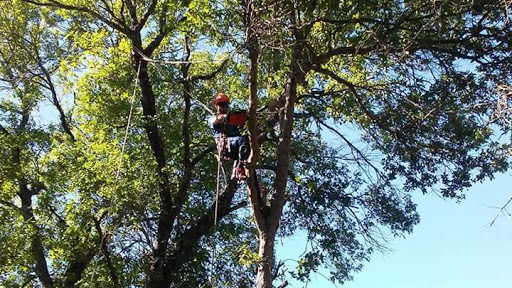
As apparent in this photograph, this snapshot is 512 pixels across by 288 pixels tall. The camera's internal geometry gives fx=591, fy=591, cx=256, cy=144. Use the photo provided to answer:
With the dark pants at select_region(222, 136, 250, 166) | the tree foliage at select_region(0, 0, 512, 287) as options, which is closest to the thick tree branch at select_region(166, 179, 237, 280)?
the tree foliage at select_region(0, 0, 512, 287)

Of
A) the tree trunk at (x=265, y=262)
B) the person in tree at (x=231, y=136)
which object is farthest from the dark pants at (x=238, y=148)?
the tree trunk at (x=265, y=262)

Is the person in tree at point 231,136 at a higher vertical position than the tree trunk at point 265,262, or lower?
higher

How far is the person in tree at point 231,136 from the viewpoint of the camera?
6.23 metres

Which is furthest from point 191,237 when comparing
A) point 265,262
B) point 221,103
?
point 221,103

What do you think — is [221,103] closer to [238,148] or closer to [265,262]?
[238,148]

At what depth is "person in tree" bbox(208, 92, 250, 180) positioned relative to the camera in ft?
20.4

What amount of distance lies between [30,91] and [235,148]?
25.8 feet

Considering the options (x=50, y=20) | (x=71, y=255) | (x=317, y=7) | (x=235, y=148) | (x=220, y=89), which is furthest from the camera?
(x=50, y=20)

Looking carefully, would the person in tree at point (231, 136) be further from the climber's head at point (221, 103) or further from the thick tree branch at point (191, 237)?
the thick tree branch at point (191, 237)

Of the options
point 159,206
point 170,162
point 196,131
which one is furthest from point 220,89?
point 159,206

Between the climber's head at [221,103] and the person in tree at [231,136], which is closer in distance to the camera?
the person in tree at [231,136]

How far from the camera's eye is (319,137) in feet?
33.3

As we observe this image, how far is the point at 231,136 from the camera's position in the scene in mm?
6438

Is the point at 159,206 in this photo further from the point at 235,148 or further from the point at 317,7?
the point at 317,7
